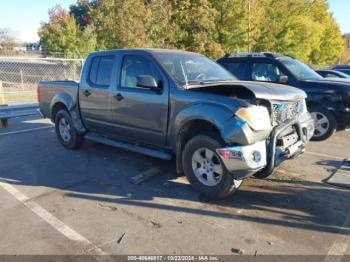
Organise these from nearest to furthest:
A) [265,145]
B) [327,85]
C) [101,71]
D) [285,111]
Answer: [265,145]
[285,111]
[101,71]
[327,85]

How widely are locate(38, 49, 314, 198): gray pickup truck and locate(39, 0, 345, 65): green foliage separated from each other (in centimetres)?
994

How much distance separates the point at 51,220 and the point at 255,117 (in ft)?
8.73

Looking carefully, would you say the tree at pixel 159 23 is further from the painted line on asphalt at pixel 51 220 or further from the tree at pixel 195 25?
the painted line on asphalt at pixel 51 220

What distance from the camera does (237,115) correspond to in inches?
159

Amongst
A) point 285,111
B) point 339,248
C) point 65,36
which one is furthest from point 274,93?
point 65,36

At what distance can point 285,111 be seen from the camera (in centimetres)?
466

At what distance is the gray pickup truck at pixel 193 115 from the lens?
412 cm

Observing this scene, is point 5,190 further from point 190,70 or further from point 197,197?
point 190,70

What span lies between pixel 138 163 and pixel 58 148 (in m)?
2.04

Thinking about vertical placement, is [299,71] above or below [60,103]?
above

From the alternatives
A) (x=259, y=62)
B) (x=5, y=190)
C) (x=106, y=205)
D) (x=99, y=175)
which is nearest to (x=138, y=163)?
(x=99, y=175)

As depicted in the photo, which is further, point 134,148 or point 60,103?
point 60,103

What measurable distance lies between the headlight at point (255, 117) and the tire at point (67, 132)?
146 inches

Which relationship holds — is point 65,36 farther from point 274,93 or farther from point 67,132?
point 274,93
